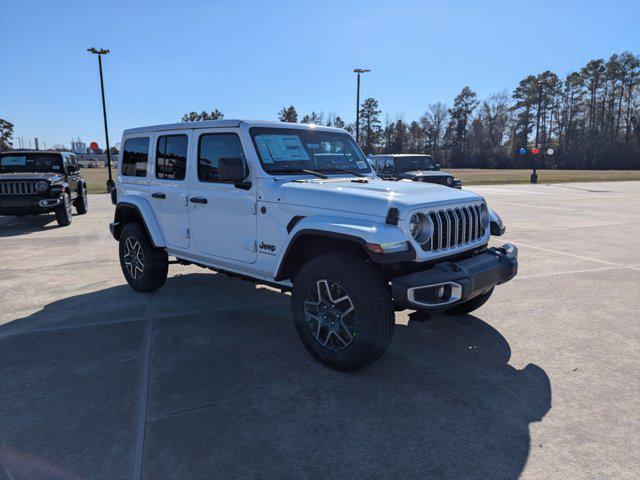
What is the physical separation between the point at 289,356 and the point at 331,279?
871mm

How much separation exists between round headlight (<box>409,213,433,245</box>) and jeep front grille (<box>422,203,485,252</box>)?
0.04 meters

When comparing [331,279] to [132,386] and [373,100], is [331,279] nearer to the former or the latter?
[132,386]

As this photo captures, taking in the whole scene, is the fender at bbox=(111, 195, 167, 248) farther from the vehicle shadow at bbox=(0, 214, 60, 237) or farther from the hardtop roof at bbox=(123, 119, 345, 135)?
the vehicle shadow at bbox=(0, 214, 60, 237)

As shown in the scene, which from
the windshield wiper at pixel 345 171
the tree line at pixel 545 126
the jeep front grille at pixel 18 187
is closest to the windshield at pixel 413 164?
the jeep front grille at pixel 18 187

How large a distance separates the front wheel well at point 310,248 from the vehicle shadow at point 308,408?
69cm

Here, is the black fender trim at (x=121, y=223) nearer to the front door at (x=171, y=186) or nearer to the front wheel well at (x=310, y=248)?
the front door at (x=171, y=186)

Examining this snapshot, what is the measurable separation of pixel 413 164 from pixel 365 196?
1430cm

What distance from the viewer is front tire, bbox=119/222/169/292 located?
17.7 ft

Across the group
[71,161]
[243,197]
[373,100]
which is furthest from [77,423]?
[373,100]

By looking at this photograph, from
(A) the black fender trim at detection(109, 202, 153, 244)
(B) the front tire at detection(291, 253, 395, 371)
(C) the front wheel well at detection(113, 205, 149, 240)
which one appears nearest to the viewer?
(B) the front tire at detection(291, 253, 395, 371)

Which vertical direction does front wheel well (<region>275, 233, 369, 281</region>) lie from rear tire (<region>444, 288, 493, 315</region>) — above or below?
above

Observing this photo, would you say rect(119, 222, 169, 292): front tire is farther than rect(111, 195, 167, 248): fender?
Yes

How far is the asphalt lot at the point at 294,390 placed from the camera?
8.19ft

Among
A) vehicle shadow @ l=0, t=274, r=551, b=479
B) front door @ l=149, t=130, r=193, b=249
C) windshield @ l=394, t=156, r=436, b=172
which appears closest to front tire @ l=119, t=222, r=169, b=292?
front door @ l=149, t=130, r=193, b=249
